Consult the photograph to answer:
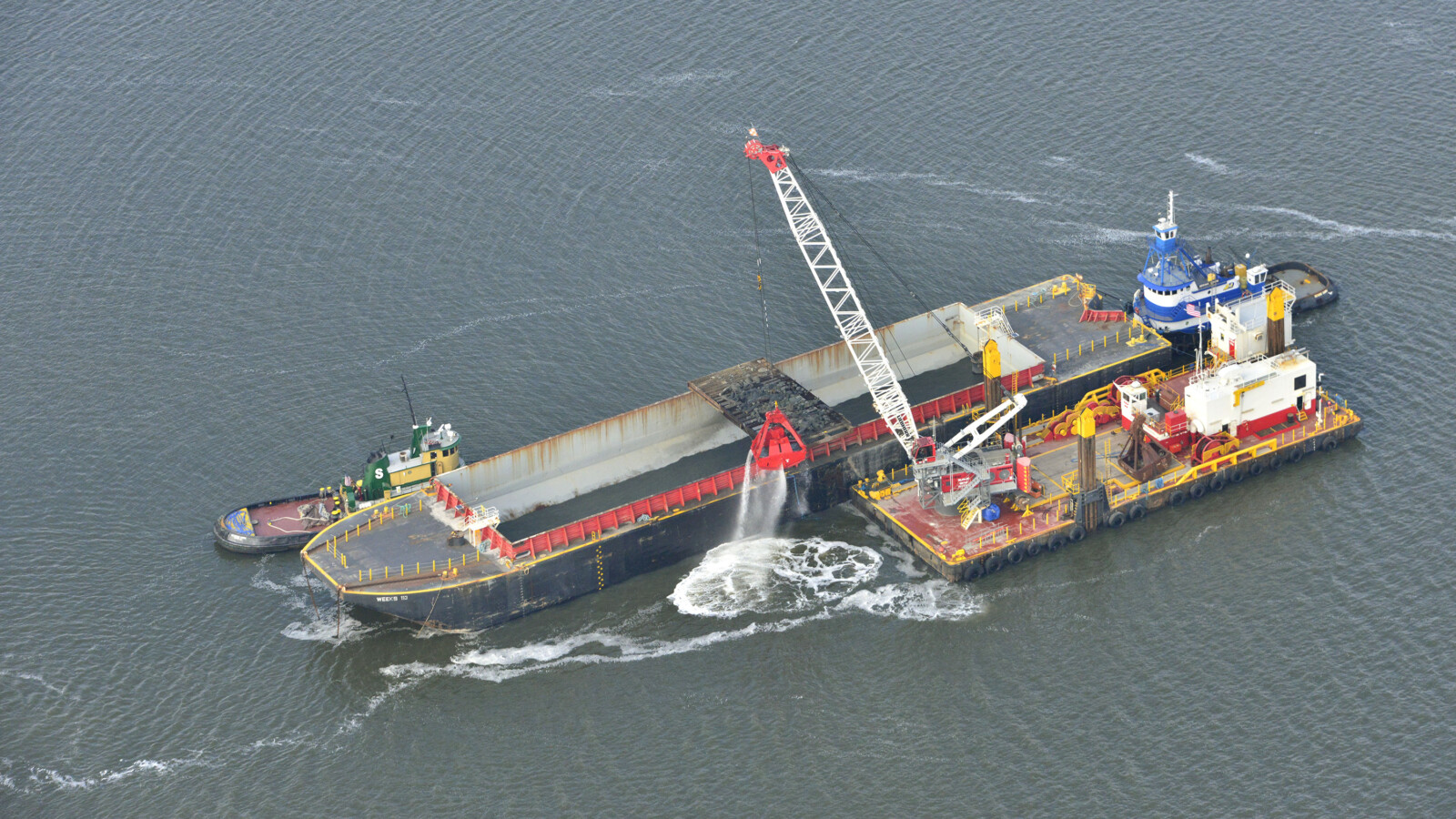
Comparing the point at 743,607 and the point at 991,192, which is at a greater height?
the point at 991,192

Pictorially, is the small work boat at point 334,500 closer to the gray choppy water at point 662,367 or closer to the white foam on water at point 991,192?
the gray choppy water at point 662,367

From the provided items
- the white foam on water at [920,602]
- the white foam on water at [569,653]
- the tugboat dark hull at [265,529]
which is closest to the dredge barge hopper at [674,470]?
the white foam on water at [569,653]

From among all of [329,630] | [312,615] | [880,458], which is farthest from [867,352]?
[312,615]

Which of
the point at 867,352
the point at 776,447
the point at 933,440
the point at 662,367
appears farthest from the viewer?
the point at 662,367

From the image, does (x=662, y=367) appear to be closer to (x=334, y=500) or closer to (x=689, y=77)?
(x=334, y=500)

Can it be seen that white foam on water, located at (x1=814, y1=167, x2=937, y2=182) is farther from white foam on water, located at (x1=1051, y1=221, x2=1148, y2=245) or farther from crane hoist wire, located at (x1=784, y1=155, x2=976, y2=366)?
white foam on water, located at (x1=1051, y1=221, x2=1148, y2=245)

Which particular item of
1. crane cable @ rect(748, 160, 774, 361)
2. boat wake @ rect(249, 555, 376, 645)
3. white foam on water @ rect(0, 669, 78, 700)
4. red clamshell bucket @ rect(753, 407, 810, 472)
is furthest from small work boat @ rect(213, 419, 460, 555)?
crane cable @ rect(748, 160, 774, 361)

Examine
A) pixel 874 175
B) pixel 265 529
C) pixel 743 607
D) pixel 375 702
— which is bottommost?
pixel 375 702
